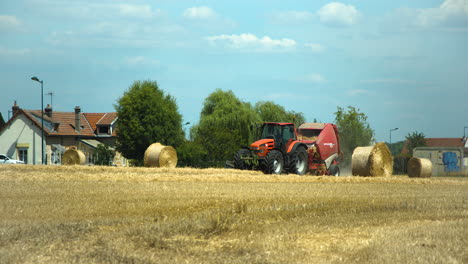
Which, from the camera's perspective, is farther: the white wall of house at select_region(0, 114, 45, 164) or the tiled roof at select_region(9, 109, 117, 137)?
the tiled roof at select_region(9, 109, 117, 137)

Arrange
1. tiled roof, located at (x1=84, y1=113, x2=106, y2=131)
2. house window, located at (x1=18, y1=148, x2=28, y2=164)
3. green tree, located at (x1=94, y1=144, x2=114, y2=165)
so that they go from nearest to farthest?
1. green tree, located at (x1=94, y1=144, x2=114, y2=165)
2. house window, located at (x1=18, y1=148, x2=28, y2=164)
3. tiled roof, located at (x1=84, y1=113, x2=106, y2=131)

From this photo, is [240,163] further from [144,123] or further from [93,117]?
[93,117]

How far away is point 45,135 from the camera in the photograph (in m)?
72.4

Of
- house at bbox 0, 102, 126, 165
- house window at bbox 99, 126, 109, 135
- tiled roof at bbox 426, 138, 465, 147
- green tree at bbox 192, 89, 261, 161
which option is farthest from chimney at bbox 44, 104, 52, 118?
tiled roof at bbox 426, 138, 465, 147

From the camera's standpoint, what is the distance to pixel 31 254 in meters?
7.35

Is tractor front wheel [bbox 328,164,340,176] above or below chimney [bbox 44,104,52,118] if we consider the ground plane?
below

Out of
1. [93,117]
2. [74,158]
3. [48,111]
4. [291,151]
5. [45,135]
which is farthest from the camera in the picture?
[93,117]

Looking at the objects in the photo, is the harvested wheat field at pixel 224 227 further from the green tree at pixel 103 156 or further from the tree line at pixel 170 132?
the green tree at pixel 103 156

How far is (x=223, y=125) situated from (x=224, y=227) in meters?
61.1

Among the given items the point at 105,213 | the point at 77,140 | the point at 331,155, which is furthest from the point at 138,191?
the point at 77,140

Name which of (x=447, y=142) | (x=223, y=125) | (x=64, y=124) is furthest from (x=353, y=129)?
(x=447, y=142)

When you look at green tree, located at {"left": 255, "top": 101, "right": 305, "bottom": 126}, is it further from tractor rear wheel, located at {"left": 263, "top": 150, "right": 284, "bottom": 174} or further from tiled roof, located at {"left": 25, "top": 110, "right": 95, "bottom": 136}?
tractor rear wheel, located at {"left": 263, "top": 150, "right": 284, "bottom": 174}

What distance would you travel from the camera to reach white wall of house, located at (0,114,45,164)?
237 ft

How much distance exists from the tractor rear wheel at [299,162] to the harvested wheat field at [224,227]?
1173cm
